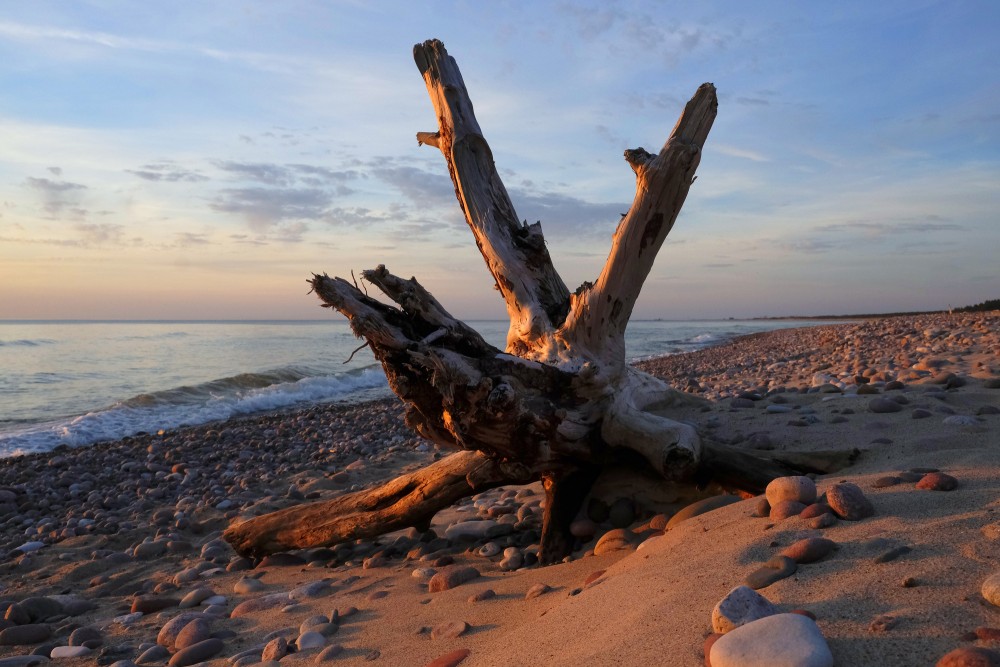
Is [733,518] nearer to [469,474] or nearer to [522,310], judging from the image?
[469,474]

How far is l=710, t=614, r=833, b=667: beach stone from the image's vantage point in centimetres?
159

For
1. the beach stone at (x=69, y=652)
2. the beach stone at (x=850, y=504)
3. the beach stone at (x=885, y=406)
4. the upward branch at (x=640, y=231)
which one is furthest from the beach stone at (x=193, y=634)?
the beach stone at (x=885, y=406)

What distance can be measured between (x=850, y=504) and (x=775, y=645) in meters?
1.25

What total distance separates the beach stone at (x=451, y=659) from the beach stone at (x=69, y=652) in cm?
203

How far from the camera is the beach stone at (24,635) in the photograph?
354 cm

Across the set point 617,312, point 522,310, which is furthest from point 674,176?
point 522,310

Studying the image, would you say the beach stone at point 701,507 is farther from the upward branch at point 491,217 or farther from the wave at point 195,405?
the wave at point 195,405

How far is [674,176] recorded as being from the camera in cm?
372

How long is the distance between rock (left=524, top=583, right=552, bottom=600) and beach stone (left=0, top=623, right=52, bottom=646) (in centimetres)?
266

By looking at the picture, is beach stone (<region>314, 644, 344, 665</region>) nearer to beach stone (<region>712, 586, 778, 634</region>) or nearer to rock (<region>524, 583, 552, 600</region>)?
rock (<region>524, 583, 552, 600</region>)

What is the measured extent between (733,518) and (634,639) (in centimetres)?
126

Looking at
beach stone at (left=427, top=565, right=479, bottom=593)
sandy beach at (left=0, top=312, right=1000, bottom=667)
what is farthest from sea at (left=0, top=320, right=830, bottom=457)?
beach stone at (left=427, top=565, right=479, bottom=593)

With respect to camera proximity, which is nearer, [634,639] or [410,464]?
[634,639]

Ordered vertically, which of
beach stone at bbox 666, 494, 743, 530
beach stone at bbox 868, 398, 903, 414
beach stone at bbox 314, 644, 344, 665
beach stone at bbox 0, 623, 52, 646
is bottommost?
beach stone at bbox 0, 623, 52, 646
